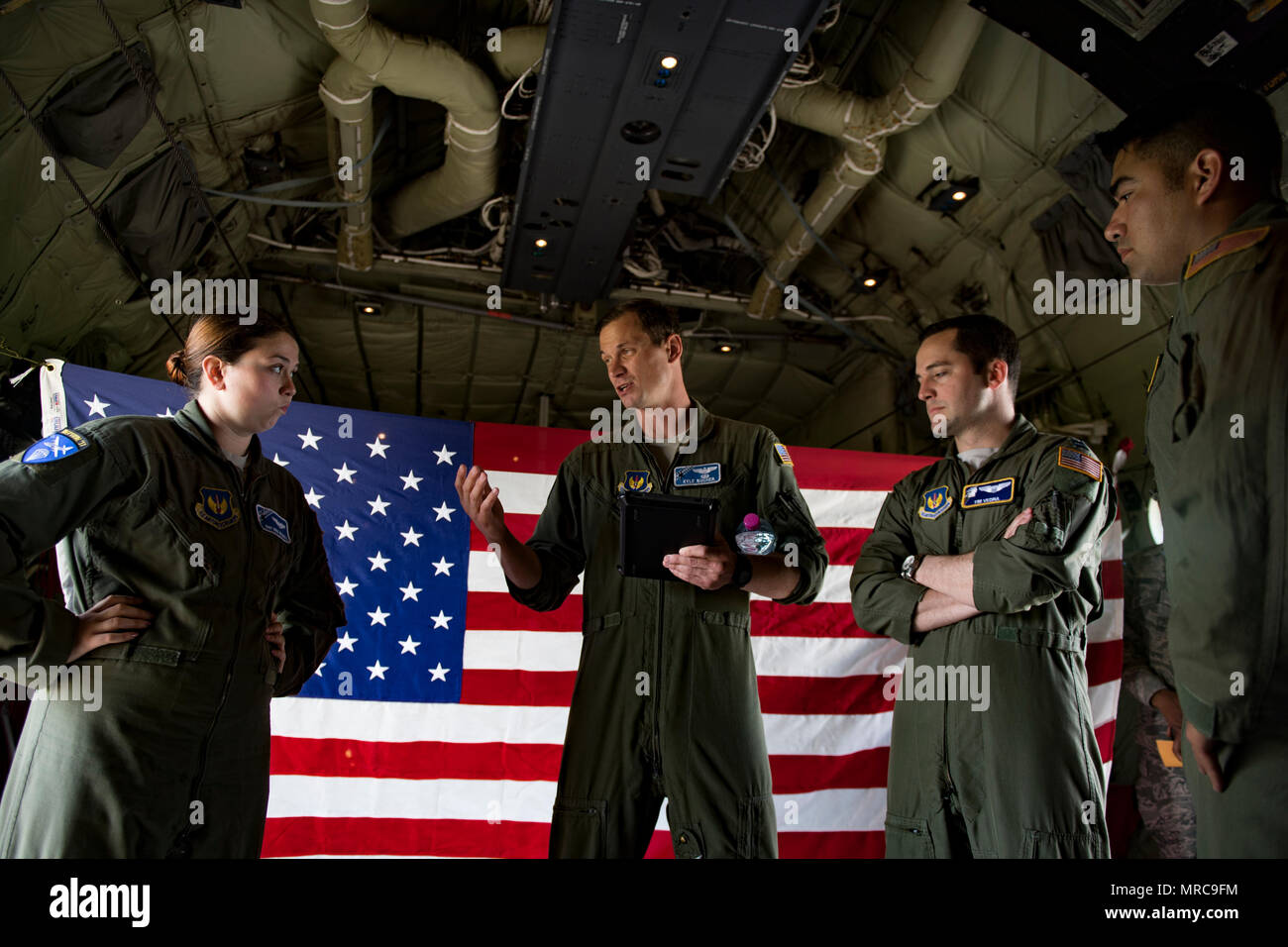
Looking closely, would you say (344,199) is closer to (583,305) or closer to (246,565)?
(583,305)

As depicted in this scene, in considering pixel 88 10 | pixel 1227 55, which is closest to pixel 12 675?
pixel 88 10

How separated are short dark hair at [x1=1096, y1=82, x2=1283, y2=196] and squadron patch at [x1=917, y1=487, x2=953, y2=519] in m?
1.14

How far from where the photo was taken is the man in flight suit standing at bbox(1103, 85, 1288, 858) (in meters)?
1.39

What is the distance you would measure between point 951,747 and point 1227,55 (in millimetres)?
2748

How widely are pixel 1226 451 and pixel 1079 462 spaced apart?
38.9 inches

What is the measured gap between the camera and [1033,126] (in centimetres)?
493

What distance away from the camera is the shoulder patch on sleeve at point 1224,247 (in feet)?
5.17

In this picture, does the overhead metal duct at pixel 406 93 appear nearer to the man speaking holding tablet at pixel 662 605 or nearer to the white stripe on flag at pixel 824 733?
the man speaking holding tablet at pixel 662 605

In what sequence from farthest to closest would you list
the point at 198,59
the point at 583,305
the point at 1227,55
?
the point at 583,305
the point at 198,59
the point at 1227,55

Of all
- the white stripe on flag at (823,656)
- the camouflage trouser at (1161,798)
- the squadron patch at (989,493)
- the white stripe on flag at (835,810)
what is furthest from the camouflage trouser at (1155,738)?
the squadron patch at (989,493)

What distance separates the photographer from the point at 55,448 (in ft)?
6.47

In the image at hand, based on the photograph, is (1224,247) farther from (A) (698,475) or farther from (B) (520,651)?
(B) (520,651)

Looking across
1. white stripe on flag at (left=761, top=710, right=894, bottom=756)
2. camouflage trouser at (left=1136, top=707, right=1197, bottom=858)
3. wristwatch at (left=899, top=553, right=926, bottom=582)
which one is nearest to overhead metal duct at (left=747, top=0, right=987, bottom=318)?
wristwatch at (left=899, top=553, right=926, bottom=582)
